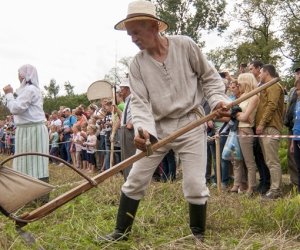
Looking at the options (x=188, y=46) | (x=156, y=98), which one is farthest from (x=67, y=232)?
(x=188, y=46)

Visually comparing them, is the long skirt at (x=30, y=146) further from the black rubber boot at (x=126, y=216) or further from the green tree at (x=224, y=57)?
the green tree at (x=224, y=57)

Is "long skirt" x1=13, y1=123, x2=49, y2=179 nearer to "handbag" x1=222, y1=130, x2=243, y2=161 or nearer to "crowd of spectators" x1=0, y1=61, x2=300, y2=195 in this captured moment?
"crowd of spectators" x1=0, y1=61, x2=300, y2=195

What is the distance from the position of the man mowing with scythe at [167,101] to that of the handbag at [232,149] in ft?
9.69

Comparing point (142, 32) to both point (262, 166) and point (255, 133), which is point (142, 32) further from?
point (262, 166)

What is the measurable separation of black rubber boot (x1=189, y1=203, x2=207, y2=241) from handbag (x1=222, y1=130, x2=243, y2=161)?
2995mm

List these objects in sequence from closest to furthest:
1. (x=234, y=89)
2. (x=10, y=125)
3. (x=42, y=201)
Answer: (x=42, y=201)
(x=234, y=89)
(x=10, y=125)

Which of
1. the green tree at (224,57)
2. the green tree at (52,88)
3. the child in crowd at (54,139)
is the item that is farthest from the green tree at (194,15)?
the green tree at (52,88)

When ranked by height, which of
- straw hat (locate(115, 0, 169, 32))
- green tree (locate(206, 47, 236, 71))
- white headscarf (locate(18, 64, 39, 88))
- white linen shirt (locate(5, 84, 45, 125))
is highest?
green tree (locate(206, 47, 236, 71))

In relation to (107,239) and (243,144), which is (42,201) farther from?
(243,144)

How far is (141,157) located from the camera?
10.5 ft

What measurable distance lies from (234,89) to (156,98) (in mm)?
3271

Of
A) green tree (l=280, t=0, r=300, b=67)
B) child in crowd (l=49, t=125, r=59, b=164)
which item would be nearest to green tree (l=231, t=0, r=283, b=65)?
green tree (l=280, t=0, r=300, b=67)

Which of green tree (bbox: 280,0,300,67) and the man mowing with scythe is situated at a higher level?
green tree (bbox: 280,0,300,67)

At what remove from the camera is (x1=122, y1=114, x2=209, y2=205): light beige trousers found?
3.38 meters
